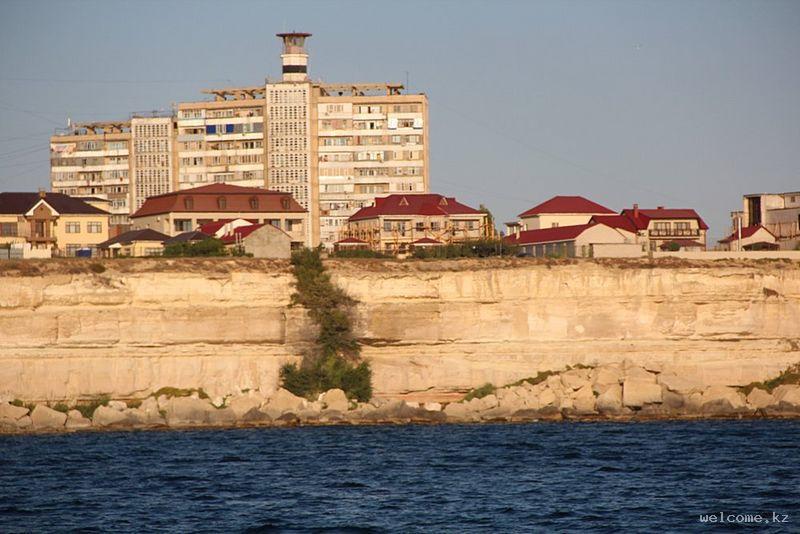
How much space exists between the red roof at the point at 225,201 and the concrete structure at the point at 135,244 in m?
5.08

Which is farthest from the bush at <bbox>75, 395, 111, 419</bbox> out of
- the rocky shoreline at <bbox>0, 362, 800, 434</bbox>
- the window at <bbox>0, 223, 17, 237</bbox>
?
Answer: the window at <bbox>0, 223, 17, 237</bbox>

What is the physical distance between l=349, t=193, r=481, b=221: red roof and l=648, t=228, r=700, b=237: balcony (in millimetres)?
11854

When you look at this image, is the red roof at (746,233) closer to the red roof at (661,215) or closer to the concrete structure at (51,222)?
the red roof at (661,215)

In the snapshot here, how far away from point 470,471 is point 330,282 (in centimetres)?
2097

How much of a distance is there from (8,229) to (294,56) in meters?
33.5

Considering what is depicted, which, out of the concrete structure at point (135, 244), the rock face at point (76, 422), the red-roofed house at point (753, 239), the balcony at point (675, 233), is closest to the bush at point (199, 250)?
the concrete structure at point (135, 244)

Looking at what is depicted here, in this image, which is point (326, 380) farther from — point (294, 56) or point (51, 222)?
point (294, 56)

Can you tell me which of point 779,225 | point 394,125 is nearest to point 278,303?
point 779,225

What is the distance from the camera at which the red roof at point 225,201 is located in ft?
305

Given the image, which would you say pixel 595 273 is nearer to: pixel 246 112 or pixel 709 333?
pixel 709 333

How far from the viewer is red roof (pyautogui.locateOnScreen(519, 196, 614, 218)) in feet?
315

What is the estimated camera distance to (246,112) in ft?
390

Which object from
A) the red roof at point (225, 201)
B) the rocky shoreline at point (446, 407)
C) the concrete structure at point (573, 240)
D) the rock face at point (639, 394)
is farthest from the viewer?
the red roof at point (225, 201)

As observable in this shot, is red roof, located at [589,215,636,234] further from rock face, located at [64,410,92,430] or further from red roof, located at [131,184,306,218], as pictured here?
rock face, located at [64,410,92,430]
